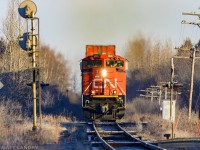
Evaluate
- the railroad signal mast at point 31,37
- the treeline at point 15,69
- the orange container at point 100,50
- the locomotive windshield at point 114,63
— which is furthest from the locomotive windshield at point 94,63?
the treeline at point 15,69

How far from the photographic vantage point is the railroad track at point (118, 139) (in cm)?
1212

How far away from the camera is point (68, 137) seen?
15.7m

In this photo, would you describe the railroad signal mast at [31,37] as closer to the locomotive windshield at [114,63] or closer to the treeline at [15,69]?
the locomotive windshield at [114,63]

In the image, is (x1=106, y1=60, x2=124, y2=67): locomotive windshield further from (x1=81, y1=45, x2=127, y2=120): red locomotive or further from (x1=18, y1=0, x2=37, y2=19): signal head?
(x1=18, y1=0, x2=37, y2=19): signal head

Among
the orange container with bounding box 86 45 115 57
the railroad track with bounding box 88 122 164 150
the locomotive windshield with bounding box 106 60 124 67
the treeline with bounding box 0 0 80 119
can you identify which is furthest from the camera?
the treeline with bounding box 0 0 80 119

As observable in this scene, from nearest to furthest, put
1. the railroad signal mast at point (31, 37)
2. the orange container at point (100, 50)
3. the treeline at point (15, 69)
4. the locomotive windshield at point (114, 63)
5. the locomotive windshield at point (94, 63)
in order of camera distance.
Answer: the railroad signal mast at point (31, 37)
the locomotive windshield at point (94, 63)
the locomotive windshield at point (114, 63)
the orange container at point (100, 50)
the treeline at point (15, 69)

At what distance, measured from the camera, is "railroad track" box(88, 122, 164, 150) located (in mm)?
12116

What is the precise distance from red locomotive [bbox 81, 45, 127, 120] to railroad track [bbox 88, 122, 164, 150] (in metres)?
1.82

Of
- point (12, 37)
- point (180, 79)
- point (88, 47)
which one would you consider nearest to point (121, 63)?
point (88, 47)

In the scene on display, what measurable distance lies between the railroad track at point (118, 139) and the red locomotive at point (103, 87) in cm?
182

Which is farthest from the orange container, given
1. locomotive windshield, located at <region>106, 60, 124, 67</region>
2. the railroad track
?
the railroad track

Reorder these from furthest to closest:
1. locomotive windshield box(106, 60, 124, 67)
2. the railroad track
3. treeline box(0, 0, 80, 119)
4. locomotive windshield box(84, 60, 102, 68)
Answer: treeline box(0, 0, 80, 119), locomotive windshield box(106, 60, 124, 67), locomotive windshield box(84, 60, 102, 68), the railroad track

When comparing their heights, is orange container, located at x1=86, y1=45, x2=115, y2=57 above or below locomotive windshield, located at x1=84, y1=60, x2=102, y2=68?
above

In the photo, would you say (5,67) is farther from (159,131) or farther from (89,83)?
(159,131)
